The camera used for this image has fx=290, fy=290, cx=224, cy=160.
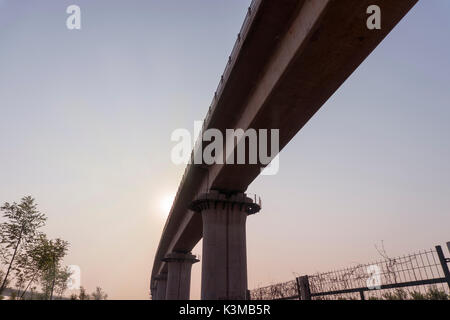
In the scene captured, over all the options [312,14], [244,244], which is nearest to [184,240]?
[244,244]

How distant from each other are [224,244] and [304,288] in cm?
1080

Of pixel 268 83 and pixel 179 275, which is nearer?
pixel 268 83

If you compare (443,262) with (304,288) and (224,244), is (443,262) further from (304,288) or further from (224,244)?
(224,244)

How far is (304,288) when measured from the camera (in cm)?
1086

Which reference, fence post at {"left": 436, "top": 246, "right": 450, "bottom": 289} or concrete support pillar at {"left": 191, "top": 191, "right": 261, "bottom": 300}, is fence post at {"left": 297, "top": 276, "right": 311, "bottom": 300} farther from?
concrete support pillar at {"left": 191, "top": 191, "right": 261, "bottom": 300}

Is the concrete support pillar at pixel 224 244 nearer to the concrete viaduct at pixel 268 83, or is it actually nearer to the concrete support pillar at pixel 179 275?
the concrete viaduct at pixel 268 83

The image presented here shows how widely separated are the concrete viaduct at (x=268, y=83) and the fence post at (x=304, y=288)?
7408 mm

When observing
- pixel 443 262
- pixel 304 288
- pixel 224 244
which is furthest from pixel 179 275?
pixel 443 262

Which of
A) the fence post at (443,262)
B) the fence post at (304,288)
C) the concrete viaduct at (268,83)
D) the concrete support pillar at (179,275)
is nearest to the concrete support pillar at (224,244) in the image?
the concrete viaduct at (268,83)

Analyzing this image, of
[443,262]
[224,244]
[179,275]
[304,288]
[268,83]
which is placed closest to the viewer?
[443,262]

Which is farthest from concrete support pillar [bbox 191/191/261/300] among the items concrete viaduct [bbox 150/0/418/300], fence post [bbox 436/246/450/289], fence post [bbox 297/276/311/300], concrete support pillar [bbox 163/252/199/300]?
concrete support pillar [bbox 163/252/199/300]

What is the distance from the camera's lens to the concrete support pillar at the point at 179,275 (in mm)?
39875
